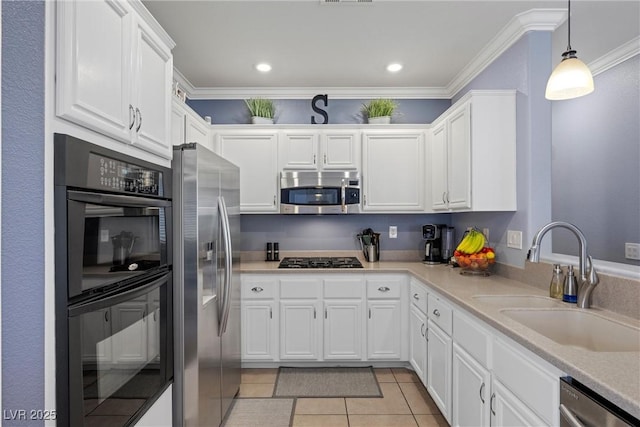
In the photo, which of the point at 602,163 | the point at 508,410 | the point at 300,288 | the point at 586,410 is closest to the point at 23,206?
the point at 586,410

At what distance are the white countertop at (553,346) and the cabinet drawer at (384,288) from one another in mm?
267

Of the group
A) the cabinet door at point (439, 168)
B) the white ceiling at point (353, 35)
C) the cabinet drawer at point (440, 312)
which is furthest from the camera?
the cabinet door at point (439, 168)

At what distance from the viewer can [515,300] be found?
2018 mm

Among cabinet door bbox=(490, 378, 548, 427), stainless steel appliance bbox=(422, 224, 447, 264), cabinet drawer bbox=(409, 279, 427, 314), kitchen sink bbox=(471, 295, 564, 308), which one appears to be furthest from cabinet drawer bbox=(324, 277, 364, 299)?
cabinet door bbox=(490, 378, 548, 427)

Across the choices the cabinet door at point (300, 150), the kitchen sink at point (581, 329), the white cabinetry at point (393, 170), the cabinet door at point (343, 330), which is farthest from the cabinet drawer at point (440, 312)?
the cabinet door at point (300, 150)

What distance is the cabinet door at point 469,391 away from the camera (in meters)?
1.68

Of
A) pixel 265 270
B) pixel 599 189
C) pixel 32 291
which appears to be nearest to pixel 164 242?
pixel 32 291

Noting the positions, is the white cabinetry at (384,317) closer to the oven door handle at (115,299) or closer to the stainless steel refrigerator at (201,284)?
the stainless steel refrigerator at (201,284)

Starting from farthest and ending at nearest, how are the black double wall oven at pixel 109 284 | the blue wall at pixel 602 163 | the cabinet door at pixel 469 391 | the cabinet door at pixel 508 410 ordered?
the blue wall at pixel 602 163, the cabinet door at pixel 469 391, the cabinet door at pixel 508 410, the black double wall oven at pixel 109 284

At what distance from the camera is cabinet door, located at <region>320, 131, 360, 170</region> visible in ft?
11.5

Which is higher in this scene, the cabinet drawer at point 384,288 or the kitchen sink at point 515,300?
the kitchen sink at point 515,300

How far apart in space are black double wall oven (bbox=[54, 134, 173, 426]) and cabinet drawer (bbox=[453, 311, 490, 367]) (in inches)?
57.6

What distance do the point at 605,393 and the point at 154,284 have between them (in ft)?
5.18

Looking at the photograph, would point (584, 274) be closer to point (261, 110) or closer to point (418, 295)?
point (418, 295)
